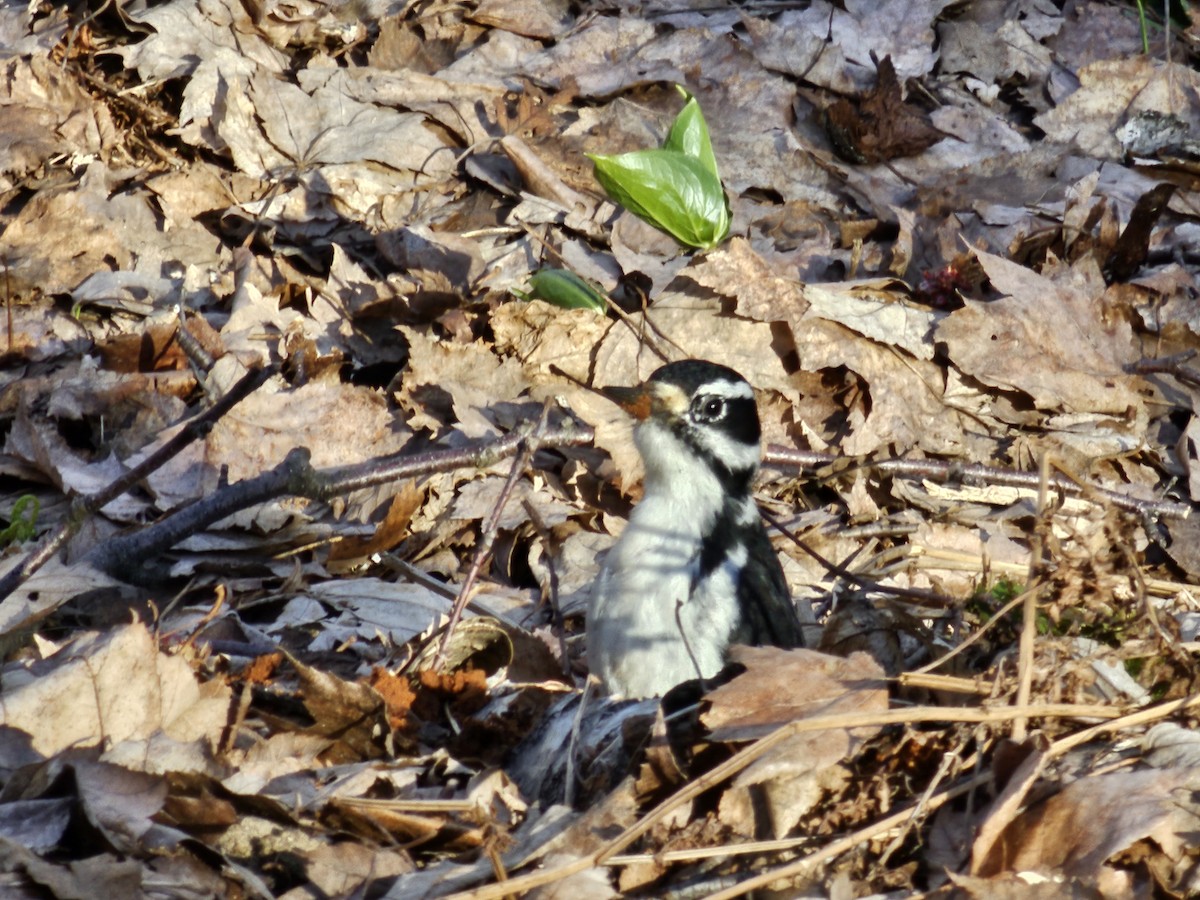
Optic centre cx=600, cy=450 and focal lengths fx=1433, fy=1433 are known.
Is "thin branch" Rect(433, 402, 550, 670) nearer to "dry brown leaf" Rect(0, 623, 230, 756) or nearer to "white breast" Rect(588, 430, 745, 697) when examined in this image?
"white breast" Rect(588, 430, 745, 697)

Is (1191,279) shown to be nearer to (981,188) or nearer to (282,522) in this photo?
(981,188)

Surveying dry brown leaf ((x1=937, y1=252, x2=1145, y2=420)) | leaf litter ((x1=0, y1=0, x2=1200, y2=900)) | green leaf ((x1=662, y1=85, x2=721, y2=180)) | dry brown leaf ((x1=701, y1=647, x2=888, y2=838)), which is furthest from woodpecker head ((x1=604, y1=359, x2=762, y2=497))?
green leaf ((x1=662, y1=85, x2=721, y2=180))

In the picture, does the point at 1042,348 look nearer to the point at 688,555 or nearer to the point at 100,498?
the point at 688,555

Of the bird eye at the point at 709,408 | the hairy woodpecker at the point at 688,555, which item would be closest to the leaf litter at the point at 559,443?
the hairy woodpecker at the point at 688,555

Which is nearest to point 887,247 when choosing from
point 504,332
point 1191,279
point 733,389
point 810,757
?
point 1191,279

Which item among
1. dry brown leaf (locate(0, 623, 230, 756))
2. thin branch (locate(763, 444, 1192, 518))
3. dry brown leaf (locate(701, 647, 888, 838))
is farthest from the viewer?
thin branch (locate(763, 444, 1192, 518))

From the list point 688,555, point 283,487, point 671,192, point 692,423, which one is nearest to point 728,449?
point 692,423

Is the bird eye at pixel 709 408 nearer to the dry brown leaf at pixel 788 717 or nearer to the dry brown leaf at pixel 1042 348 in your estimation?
the dry brown leaf at pixel 788 717

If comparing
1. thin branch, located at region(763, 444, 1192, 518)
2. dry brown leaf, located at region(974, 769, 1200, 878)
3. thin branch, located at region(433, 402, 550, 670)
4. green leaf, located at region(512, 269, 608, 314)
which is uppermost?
dry brown leaf, located at region(974, 769, 1200, 878)
